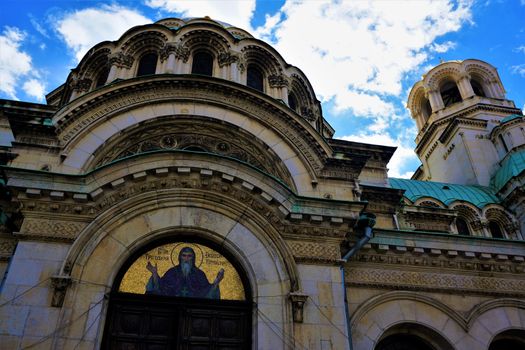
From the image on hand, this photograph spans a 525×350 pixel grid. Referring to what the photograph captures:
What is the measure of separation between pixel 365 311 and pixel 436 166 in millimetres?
30071

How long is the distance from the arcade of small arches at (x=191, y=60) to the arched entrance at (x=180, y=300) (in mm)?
9269

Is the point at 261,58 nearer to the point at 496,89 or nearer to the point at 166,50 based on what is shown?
the point at 166,50

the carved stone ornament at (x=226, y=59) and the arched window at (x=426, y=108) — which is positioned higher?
the arched window at (x=426, y=108)

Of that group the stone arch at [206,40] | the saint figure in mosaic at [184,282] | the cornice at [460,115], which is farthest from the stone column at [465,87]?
the saint figure in mosaic at [184,282]

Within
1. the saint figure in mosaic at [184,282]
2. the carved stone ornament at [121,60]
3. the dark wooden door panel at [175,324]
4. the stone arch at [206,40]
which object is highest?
the stone arch at [206,40]

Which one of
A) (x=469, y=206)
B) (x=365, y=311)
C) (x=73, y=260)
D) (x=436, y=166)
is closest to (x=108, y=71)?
(x=73, y=260)

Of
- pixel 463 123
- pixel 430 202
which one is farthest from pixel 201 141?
pixel 463 123

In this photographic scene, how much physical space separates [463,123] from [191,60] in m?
25.5

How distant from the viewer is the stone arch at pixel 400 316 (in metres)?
11.2

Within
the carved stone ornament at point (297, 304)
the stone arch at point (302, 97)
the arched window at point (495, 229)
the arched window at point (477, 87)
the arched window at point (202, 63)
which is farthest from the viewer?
the arched window at point (477, 87)

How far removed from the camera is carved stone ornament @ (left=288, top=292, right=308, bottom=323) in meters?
9.84

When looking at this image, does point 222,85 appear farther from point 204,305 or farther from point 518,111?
point 518,111

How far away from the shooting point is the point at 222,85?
14.9 m

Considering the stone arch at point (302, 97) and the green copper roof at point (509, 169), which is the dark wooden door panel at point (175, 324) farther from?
the green copper roof at point (509, 169)
